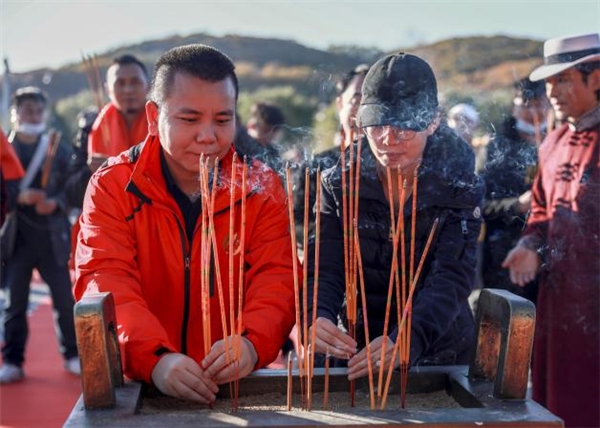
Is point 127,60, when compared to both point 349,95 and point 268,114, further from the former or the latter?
point 268,114


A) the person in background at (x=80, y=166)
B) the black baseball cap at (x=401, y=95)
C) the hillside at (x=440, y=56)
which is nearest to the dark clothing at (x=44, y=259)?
the hillside at (x=440, y=56)

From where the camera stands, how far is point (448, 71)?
442 centimetres

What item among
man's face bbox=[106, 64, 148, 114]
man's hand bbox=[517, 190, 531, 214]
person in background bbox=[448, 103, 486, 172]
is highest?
man's face bbox=[106, 64, 148, 114]

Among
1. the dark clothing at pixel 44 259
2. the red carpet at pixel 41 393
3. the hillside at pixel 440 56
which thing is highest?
the hillside at pixel 440 56

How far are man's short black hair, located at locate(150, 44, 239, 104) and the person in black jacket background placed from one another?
0.38 meters

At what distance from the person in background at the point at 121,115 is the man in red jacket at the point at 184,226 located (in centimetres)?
141

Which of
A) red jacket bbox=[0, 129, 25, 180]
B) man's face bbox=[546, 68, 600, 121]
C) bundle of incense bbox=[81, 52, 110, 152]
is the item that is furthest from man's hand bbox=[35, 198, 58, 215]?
man's face bbox=[546, 68, 600, 121]

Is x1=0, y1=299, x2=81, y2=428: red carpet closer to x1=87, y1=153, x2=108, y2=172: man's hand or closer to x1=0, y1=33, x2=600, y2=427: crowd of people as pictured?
x1=87, y1=153, x2=108, y2=172: man's hand

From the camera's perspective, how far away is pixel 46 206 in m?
4.97

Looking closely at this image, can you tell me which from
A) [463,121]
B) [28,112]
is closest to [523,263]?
[463,121]

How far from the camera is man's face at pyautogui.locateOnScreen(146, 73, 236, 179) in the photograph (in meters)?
2.02

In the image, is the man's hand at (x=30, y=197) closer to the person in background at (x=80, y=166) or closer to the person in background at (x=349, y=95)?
the person in background at (x=80, y=166)

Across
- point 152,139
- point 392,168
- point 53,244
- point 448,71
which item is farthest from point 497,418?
point 53,244

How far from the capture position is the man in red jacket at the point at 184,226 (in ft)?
6.39
